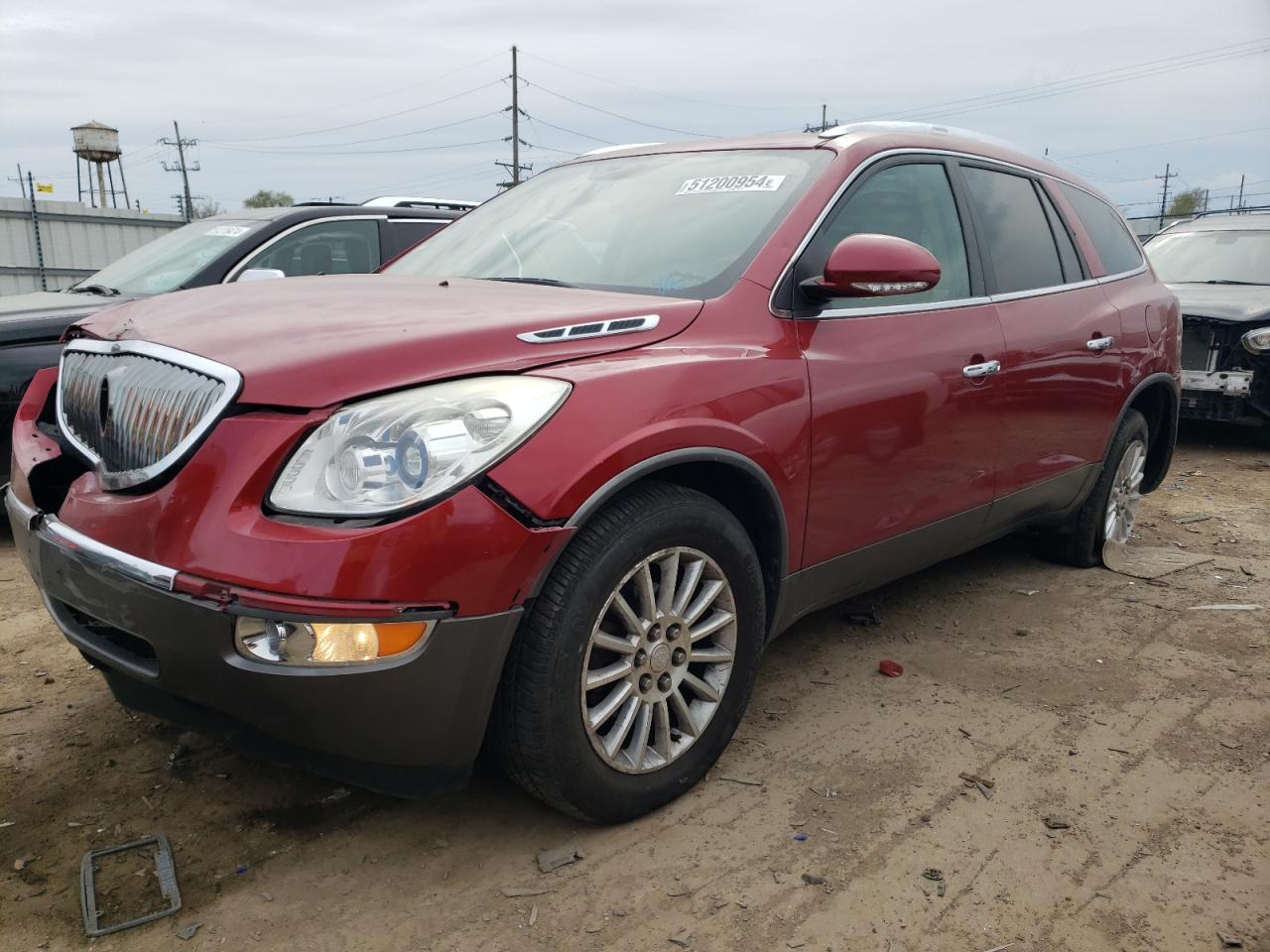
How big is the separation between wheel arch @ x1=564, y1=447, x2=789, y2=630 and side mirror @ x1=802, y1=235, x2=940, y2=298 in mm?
588

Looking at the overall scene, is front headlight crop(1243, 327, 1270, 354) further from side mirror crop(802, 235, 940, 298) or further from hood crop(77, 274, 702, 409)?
hood crop(77, 274, 702, 409)

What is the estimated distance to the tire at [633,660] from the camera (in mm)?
2283

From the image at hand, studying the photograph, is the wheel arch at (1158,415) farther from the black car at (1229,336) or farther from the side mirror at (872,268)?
the black car at (1229,336)

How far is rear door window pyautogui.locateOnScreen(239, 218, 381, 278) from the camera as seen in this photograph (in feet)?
19.7

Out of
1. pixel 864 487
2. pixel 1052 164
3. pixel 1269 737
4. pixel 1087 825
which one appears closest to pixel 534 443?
pixel 864 487

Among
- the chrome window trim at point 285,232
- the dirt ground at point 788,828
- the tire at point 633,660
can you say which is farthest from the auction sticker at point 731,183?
the chrome window trim at point 285,232

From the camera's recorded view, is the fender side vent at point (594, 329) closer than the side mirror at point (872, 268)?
Yes

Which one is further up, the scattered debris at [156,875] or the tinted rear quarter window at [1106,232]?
the tinted rear quarter window at [1106,232]

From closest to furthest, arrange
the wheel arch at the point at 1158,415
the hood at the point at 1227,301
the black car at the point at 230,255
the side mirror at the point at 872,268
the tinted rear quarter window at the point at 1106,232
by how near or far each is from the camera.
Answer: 1. the side mirror at the point at 872,268
2. the tinted rear quarter window at the point at 1106,232
3. the wheel arch at the point at 1158,415
4. the black car at the point at 230,255
5. the hood at the point at 1227,301

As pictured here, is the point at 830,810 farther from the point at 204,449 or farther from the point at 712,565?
the point at 204,449

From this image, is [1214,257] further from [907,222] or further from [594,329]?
[594,329]

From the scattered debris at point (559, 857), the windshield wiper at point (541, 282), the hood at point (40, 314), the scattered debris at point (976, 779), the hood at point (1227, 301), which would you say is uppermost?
the windshield wiper at point (541, 282)

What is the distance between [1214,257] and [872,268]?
7.89 metres

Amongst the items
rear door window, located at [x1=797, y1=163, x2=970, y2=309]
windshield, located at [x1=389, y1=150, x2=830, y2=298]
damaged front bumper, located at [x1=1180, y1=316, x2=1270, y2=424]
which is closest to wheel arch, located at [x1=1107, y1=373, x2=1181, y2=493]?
rear door window, located at [x1=797, y1=163, x2=970, y2=309]
